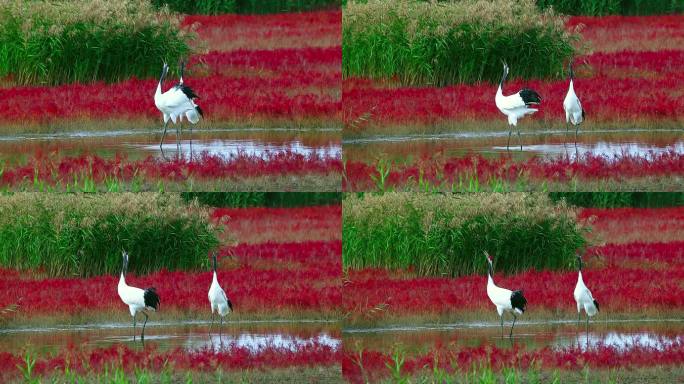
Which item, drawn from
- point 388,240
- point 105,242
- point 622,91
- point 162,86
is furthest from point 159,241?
point 622,91

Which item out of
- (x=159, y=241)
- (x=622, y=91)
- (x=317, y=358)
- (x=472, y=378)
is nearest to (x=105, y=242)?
(x=159, y=241)

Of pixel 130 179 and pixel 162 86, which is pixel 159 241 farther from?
pixel 162 86

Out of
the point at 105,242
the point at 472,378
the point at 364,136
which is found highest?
the point at 364,136

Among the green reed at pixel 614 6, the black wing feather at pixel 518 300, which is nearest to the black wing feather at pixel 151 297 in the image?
the black wing feather at pixel 518 300

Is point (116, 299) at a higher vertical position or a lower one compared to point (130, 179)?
lower

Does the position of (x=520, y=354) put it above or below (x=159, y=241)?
below

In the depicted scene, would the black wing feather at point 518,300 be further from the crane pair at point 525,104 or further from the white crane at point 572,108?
the white crane at point 572,108

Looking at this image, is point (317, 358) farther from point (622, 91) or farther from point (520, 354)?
point (622, 91)
